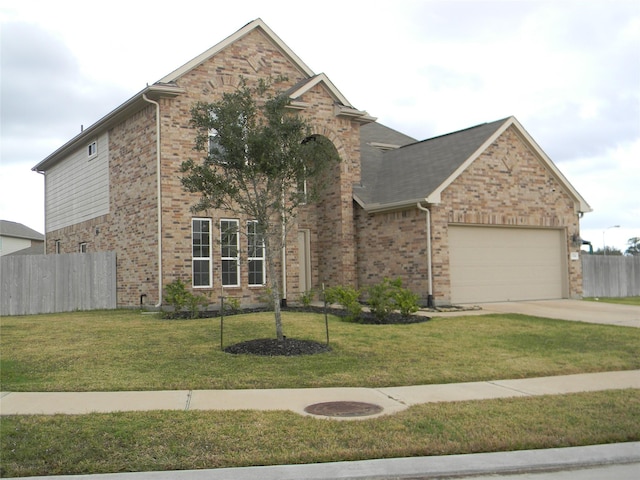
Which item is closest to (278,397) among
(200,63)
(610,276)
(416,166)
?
(200,63)

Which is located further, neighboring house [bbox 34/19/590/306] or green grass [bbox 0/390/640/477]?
neighboring house [bbox 34/19/590/306]

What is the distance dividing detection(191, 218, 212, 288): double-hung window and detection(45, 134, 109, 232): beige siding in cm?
498

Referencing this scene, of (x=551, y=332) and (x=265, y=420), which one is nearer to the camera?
(x=265, y=420)

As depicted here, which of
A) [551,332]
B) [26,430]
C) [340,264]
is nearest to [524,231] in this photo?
[340,264]

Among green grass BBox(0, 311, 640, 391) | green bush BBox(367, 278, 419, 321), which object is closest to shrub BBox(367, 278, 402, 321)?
green bush BBox(367, 278, 419, 321)

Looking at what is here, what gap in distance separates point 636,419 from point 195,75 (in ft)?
50.4

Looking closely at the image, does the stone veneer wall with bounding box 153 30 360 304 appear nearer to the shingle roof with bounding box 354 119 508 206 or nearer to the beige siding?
the shingle roof with bounding box 354 119 508 206

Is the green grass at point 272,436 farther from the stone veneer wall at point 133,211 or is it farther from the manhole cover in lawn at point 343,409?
the stone veneer wall at point 133,211

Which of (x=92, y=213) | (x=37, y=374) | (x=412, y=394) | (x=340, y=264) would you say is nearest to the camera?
(x=412, y=394)

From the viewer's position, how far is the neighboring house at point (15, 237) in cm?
4881

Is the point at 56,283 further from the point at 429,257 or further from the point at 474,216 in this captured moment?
the point at 474,216

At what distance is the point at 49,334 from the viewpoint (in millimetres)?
12805

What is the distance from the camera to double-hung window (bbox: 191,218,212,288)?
17969mm

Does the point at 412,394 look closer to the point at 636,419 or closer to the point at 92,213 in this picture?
the point at 636,419
